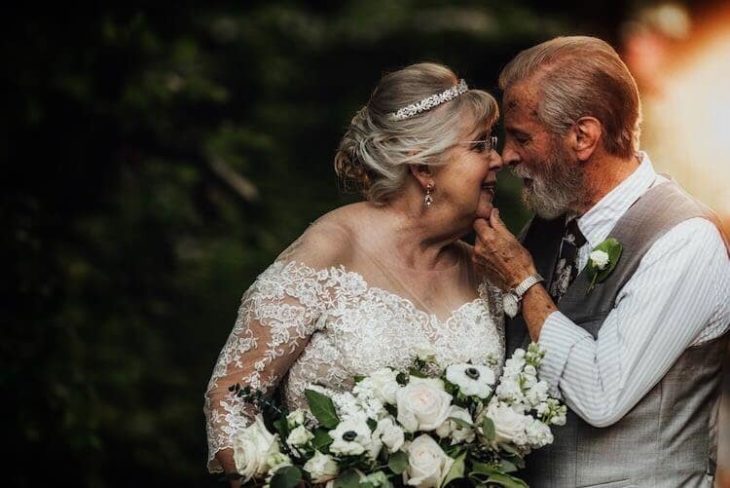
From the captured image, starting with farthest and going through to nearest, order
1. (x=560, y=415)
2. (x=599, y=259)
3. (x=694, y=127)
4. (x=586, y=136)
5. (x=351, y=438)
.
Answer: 1. (x=694, y=127)
2. (x=586, y=136)
3. (x=599, y=259)
4. (x=560, y=415)
5. (x=351, y=438)

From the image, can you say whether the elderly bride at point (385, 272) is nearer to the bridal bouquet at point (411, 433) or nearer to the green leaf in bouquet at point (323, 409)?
the bridal bouquet at point (411, 433)

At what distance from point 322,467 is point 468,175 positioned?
1.17 meters

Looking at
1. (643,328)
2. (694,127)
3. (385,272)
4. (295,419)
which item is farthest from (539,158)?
(694,127)

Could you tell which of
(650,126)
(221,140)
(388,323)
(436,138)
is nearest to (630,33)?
(650,126)

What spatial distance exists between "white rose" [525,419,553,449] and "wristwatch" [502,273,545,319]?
1.70ft

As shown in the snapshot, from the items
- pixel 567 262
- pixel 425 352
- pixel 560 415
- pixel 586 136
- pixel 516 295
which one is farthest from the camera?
pixel 567 262

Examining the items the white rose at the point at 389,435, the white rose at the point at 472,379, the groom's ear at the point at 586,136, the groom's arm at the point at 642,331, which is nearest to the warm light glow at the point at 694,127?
the groom's ear at the point at 586,136

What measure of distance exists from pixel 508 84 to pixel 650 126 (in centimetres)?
184

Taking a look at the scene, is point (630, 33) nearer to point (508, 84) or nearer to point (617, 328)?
point (508, 84)

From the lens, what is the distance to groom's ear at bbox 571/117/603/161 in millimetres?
3559

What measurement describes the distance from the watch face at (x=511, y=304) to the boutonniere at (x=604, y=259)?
26cm

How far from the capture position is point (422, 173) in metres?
3.69

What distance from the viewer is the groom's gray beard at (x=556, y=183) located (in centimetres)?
362

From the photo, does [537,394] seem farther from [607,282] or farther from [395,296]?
[395,296]
